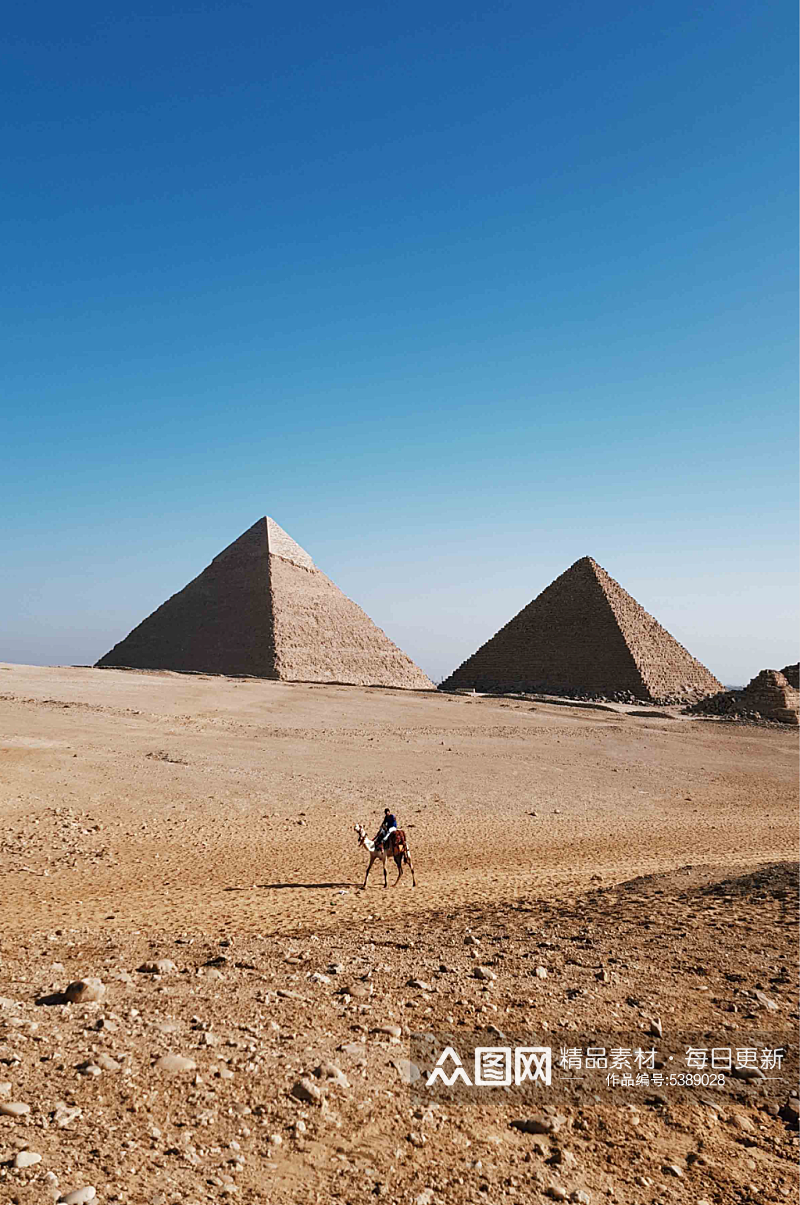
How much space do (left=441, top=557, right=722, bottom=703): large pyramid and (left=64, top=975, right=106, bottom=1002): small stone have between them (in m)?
49.1

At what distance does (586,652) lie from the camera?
55094 mm

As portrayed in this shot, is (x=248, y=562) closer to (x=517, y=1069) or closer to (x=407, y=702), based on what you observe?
(x=407, y=702)

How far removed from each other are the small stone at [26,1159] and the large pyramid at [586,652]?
166ft

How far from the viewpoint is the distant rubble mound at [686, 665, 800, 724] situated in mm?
42750

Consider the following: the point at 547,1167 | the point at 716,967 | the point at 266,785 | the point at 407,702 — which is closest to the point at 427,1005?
the point at 547,1167

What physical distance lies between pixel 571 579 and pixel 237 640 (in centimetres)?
2615

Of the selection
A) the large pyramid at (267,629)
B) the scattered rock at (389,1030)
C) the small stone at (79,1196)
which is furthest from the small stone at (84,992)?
the large pyramid at (267,629)

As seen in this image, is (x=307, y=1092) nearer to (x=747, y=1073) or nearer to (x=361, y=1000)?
(x=361, y=1000)

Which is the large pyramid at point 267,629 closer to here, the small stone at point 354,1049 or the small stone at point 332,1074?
the small stone at point 354,1049

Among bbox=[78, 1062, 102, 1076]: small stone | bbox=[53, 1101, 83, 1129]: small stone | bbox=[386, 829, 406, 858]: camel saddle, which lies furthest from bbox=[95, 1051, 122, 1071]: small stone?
bbox=[386, 829, 406, 858]: camel saddle

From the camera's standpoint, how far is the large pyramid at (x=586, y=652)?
173 ft

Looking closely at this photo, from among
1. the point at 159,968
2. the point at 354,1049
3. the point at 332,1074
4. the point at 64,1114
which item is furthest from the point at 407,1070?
the point at 159,968

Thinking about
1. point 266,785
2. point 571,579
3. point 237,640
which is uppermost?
point 571,579

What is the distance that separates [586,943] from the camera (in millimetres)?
6379
